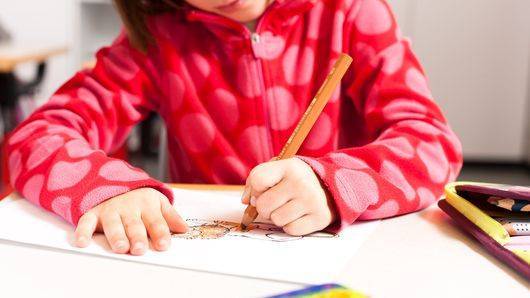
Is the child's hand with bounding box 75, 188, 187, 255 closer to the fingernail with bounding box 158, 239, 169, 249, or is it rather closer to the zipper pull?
the fingernail with bounding box 158, 239, 169, 249

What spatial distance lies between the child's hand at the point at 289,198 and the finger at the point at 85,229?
0.13 meters

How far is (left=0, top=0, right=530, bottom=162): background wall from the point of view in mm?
3199

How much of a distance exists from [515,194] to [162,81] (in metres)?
0.52

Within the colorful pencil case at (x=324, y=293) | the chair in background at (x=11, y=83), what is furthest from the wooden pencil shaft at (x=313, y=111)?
the chair in background at (x=11, y=83)

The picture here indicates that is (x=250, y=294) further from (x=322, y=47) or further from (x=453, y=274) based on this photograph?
(x=322, y=47)

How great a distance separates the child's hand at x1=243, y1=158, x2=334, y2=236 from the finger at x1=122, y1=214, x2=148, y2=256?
0.10 meters

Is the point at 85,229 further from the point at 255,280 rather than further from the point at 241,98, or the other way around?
the point at 241,98

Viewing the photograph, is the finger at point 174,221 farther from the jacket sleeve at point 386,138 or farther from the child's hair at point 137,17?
the child's hair at point 137,17

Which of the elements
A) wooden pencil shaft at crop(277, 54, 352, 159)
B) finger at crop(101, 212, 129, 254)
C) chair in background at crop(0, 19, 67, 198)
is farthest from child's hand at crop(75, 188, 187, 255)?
chair in background at crop(0, 19, 67, 198)

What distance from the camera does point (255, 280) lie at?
52cm

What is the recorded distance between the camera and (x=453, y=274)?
549 mm

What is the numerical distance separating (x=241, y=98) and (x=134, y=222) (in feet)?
1.22

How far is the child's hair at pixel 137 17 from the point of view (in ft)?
3.13

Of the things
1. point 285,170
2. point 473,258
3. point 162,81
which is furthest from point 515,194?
point 162,81
